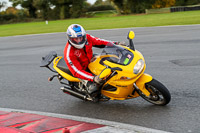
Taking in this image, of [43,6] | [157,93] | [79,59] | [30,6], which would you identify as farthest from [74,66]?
[30,6]

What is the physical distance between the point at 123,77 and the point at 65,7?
5827 cm

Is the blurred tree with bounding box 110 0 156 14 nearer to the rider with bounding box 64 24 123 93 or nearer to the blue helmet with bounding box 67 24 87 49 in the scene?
the rider with bounding box 64 24 123 93

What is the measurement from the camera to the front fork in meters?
4.98

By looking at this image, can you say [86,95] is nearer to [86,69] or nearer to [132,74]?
[86,69]

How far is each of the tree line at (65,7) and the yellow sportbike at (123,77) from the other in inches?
1887

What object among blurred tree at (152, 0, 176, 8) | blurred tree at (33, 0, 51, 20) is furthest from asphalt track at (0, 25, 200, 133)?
blurred tree at (33, 0, 51, 20)

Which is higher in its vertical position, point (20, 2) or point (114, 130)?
point (20, 2)

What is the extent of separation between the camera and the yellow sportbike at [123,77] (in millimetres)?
4848

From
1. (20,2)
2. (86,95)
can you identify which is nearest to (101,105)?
(86,95)

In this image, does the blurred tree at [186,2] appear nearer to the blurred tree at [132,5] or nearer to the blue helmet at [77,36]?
the blurred tree at [132,5]

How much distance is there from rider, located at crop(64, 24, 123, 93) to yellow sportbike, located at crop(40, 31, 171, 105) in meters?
0.14

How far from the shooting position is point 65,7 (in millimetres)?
61031

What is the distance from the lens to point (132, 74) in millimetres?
4793

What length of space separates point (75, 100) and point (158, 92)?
7.09 feet
